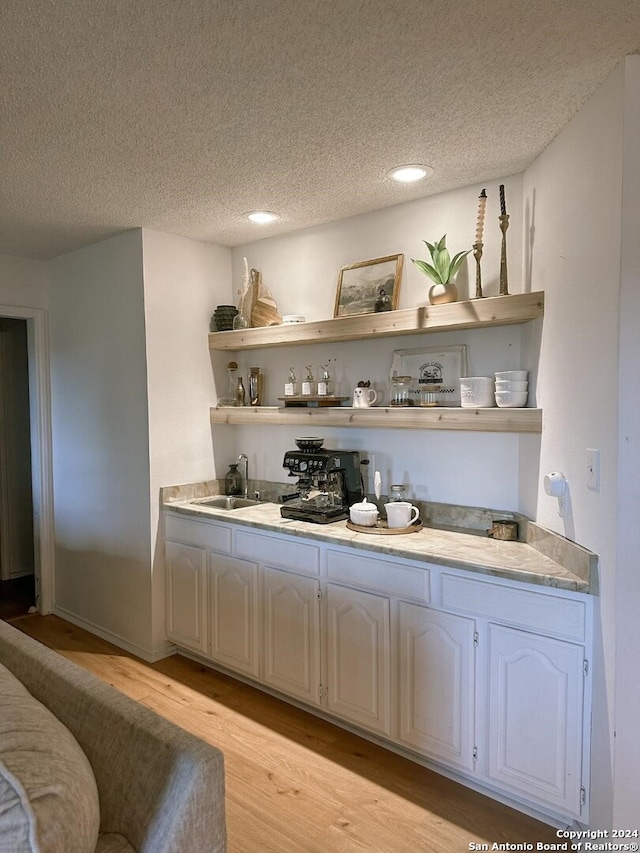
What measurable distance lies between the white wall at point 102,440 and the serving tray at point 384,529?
136 cm

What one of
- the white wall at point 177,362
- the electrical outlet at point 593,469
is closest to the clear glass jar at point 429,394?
the electrical outlet at point 593,469

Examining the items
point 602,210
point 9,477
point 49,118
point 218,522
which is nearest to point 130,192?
point 49,118

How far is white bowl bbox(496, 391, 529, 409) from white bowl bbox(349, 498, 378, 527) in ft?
2.47

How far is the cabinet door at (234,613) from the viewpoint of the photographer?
2.90 metres

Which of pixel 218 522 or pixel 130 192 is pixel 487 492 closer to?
pixel 218 522

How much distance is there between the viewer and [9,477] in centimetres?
489

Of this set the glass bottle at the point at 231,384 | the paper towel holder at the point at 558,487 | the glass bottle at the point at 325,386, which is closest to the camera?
the paper towel holder at the point at 558,487

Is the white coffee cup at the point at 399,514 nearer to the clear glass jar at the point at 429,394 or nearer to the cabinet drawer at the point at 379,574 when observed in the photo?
the cabinet drawer at the point at 379,574

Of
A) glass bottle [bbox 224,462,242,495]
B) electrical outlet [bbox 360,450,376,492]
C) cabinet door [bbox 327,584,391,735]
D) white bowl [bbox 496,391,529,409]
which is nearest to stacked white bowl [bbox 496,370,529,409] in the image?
white bowl [bbox 496,391,529,409]

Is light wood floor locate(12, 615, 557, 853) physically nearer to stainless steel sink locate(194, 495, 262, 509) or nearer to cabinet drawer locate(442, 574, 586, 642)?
cabinet drawer locate(442, 574, 586, 642)

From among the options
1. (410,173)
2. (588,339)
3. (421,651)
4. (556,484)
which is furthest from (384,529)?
(410,173)

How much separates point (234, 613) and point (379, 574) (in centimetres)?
99

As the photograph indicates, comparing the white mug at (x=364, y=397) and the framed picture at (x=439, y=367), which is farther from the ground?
the framed picture at (x=439, y=367)

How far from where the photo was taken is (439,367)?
279 cm
